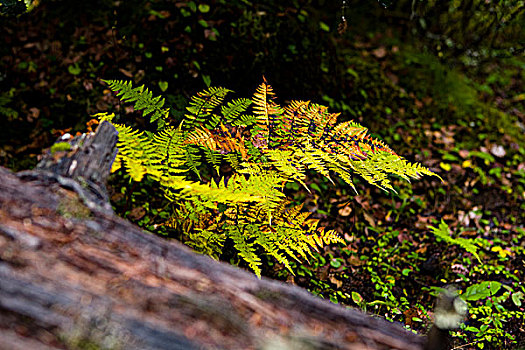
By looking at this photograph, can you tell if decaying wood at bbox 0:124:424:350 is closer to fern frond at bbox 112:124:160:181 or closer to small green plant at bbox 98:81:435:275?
fern frond at bbox 112:124:160:181

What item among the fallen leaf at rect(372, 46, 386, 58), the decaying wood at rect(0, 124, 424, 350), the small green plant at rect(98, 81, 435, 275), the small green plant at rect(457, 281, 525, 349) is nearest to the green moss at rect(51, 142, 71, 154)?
the decaying wood at rect(0, 124, 424, 350)

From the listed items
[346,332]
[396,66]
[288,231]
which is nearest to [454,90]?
[396,66]

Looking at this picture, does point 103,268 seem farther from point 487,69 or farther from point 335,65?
point 487,69

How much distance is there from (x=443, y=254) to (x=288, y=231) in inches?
75.3

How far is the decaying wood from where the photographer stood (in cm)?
104

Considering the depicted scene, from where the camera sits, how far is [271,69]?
405 cm

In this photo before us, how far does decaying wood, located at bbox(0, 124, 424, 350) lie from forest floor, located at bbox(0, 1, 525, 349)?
4.06ft

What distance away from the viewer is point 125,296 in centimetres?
115

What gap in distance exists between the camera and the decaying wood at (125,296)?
1.04 metres

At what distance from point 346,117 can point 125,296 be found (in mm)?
3595

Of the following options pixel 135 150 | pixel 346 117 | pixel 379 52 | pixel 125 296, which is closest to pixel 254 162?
pixel 135 150

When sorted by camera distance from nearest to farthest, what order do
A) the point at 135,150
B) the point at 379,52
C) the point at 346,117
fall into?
the point at 135,150 < the point at 346,117 < the point at 379,52

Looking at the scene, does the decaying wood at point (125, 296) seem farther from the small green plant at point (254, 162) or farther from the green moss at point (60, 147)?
the small green plant at point (254, 162)

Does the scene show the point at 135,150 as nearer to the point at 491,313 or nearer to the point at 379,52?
the point at 491,313
